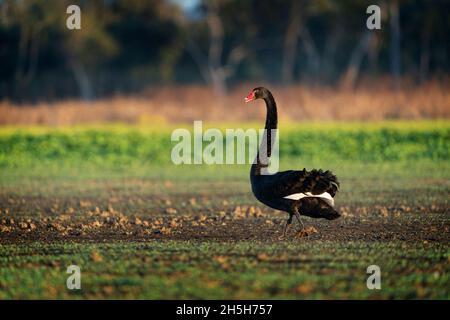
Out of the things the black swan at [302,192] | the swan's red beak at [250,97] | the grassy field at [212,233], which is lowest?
the grassy field at [212,233]

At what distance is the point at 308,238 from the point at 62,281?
3.26m

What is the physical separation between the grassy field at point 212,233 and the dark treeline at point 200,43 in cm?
2635

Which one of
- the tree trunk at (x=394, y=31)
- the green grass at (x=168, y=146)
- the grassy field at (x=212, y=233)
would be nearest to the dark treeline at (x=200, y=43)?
the tree trunk at (x=394, y=31)

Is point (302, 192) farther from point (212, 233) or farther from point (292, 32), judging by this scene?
point (292, 32)

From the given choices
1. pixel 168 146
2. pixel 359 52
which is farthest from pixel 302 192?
pixel 359 52

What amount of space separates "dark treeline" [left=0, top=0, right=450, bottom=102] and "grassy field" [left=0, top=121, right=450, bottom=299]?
26.4 metres

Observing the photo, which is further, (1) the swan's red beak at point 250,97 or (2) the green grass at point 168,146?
(2) the green grass at point 168,146

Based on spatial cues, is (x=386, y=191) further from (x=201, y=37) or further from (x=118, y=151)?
(x=201, y=37)

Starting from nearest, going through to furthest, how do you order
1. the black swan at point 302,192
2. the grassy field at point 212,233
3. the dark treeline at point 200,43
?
the grassy field at point 212,233, the black swan at point 302,192, the dark treeline at point 200,43

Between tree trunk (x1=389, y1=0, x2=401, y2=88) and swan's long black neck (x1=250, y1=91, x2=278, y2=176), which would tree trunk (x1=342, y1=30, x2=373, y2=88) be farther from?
swan's long black neck (x1=250, y1=91, x2=278, y2=176)

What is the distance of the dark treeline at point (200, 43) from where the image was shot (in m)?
47.2

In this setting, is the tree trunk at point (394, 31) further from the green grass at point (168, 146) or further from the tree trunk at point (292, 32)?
the green grass at point (168, 146)

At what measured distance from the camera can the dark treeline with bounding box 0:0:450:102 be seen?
155 feet

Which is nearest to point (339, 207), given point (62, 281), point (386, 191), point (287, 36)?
point (386, 191)
